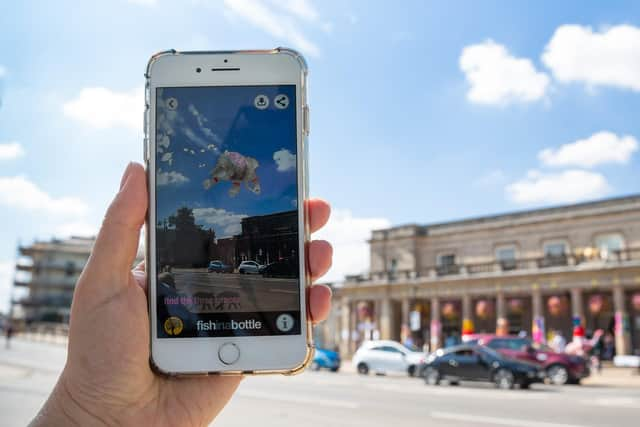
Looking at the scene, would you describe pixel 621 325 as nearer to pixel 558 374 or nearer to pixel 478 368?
pixel 558 374

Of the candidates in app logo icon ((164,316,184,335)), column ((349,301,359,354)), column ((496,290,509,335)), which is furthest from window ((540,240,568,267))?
app logo icon ((164,316,184,335))

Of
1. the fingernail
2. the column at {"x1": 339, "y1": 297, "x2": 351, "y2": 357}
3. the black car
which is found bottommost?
the column at {"x1": 339, "y1": 297, "x2": 351, "y2": 357}

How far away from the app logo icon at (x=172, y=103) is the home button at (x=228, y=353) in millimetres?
1321

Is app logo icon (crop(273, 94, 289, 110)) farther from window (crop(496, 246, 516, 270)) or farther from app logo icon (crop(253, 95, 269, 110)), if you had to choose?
window (crop(496, 246, 516, 270))

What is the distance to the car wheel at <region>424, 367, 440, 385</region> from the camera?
2358 cm

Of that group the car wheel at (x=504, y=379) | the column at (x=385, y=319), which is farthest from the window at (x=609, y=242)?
the car wheel at (x=504, y=379)

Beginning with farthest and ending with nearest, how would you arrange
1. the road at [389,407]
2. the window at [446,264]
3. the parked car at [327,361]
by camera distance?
the window at [446,264] → the parked car at [327,361] → the road at [389,407]

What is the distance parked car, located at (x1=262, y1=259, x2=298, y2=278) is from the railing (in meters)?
42.1

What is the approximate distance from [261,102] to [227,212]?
671 mm

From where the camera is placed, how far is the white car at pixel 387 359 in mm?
29031

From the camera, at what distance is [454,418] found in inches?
491

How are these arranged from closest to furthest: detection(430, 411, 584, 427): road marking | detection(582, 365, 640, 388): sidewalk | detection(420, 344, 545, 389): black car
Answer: detection(430, 411, 584, 427): road marking, detection(420, 344, 545, 389): black car, detection(582, 365, 640, 388): sidewalk

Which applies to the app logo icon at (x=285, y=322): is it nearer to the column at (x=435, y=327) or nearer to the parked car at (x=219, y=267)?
the parked car at (x=219, y=267)

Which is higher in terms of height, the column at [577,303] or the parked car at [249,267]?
the parked car at [249,267]
